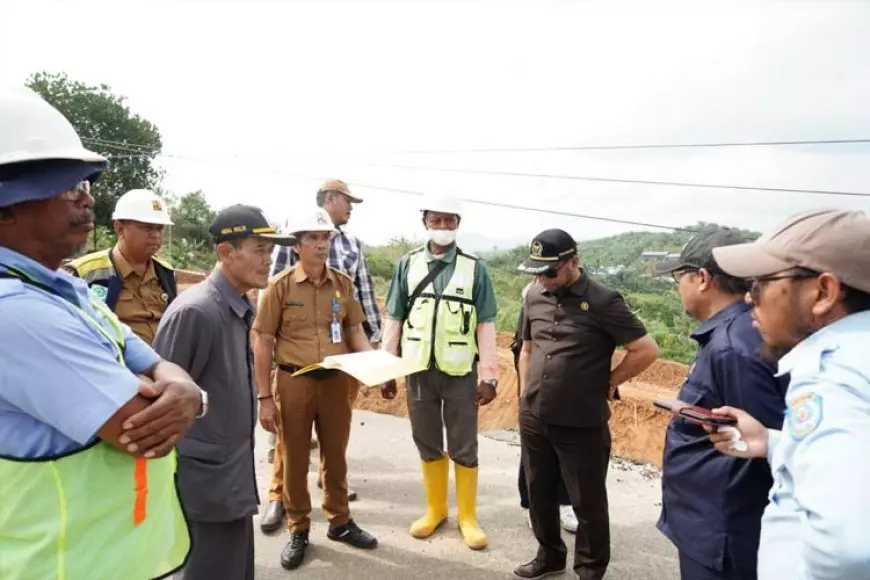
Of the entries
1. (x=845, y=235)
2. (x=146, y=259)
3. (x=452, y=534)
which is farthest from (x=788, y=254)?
(x=146, y=259)

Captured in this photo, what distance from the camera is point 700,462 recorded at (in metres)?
2.24

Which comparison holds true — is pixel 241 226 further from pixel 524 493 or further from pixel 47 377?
pixel 524 493

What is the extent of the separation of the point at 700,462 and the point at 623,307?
4.11 ft

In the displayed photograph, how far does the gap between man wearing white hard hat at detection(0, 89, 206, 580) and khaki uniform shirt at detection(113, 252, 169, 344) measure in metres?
2.73

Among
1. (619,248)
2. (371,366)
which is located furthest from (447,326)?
(619,248)

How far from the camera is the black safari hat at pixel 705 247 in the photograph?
2.50 m

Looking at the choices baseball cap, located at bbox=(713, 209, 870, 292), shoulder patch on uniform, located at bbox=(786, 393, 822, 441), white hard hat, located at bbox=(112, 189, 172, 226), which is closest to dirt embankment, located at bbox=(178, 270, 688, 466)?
white hard hat, located at bbox=(112, 189, 172, 226)

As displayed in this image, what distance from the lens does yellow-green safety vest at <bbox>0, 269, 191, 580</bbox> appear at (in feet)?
4.09

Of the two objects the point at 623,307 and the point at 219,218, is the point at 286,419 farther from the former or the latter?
the point at 623,307

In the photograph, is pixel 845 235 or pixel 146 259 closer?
pixel 845 235

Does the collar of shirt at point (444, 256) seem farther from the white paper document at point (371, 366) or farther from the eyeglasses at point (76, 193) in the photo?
the eyeglasses at point (76, 193)

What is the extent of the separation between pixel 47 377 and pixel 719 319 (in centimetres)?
223

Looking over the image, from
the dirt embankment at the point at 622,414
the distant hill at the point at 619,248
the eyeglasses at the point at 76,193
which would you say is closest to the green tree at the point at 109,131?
the distant hill at the point at 619,248

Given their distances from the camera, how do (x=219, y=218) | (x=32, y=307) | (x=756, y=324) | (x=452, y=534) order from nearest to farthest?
(x=32, y=307) < (x=756, y=324) < (x=219, y=218) < (x=452, y=534)
